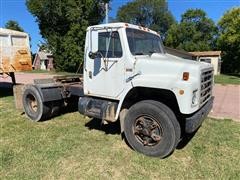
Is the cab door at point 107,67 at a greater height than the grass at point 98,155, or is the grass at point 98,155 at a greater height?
the cab door at point 107,67

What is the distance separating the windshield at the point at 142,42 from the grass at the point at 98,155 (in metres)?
2.05

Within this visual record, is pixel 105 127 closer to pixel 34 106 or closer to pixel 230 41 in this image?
pixel 34 106

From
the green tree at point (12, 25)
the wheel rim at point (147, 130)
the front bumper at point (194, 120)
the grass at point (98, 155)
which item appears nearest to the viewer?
the grass at point (98, 155)

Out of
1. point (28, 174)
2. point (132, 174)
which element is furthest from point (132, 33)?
point (28, 174)

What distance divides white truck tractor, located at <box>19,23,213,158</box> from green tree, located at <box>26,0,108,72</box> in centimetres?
2502

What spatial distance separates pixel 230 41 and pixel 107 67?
3350 centimetres

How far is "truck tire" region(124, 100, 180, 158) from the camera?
15.0 ft

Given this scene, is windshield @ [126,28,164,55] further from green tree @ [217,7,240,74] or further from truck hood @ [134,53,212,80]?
green tree @ [217,7,240,74]

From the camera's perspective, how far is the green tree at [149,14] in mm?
59094

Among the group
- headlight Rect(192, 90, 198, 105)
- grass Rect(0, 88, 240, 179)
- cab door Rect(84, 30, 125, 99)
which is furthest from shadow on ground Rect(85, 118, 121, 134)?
headlight Rect(192, 90, 198, 105)

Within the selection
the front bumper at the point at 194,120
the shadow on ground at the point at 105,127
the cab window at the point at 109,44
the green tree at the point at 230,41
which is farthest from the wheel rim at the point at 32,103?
the green tree at the point at 230,41

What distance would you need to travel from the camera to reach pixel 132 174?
4242mm

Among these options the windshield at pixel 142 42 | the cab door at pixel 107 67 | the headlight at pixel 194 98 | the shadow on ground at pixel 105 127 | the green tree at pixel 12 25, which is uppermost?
the green tree at pixel 12 25

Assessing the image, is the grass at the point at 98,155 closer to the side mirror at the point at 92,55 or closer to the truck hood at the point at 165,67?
the truck hood at the point at 165,67
